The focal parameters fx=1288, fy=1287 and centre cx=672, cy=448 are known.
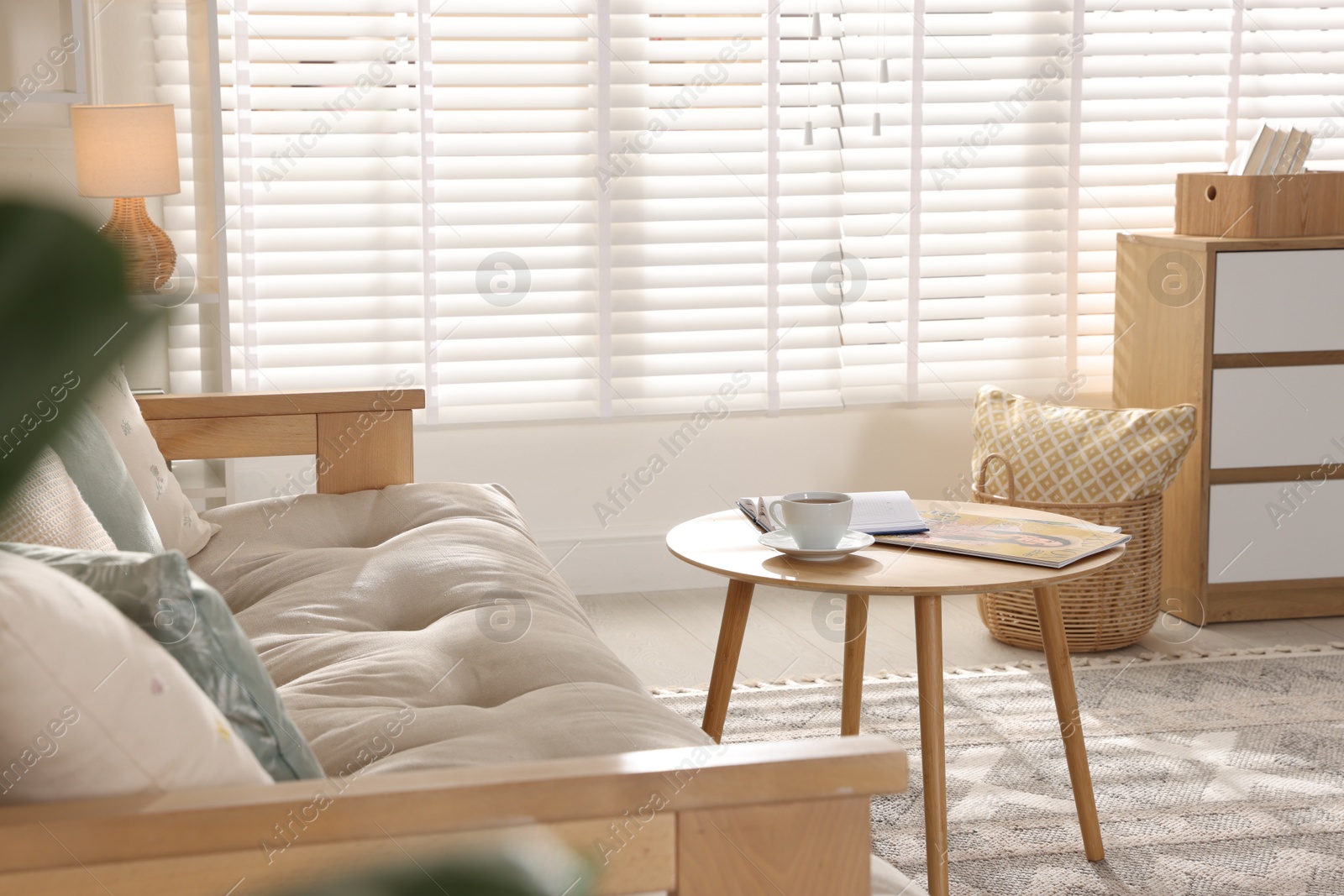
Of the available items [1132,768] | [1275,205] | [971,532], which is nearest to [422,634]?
[971,532]

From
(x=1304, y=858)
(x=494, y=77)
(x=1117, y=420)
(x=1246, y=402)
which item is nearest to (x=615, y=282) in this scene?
(x=494, y=77)

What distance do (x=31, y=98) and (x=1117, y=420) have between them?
2.33 metres

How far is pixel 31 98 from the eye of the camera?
7.99 ft

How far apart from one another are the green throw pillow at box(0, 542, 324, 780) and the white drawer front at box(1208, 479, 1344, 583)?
2560 mm

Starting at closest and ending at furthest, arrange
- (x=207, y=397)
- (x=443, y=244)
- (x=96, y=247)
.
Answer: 1. (x=96, y=247)
2. (x=207, y=397)
3. (x=443, y=244)

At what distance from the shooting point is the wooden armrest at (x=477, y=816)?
690 millimetres

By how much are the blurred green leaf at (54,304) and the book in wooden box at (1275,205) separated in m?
3.20

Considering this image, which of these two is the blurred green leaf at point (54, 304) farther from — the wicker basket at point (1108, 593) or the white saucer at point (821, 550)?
the wicker basket at point (1108, 593)

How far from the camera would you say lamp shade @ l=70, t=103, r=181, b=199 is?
2369mm

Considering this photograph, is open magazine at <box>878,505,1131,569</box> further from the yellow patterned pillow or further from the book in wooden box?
the book in wooden box

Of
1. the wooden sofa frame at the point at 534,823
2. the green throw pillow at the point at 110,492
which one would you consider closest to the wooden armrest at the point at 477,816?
the wooden sofa frame at the point at 534,823

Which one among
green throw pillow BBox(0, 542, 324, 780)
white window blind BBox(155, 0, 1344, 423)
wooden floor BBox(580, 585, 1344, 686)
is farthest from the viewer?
white window blind BBox(155, 0, 1344, 423)

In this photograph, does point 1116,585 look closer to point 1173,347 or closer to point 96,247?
point 1173,347

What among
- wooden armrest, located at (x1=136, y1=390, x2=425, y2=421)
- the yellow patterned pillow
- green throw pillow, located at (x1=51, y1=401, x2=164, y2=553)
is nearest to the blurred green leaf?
green throw pillow, located at (x1=51, y1=401, x2=164, y2=553)
